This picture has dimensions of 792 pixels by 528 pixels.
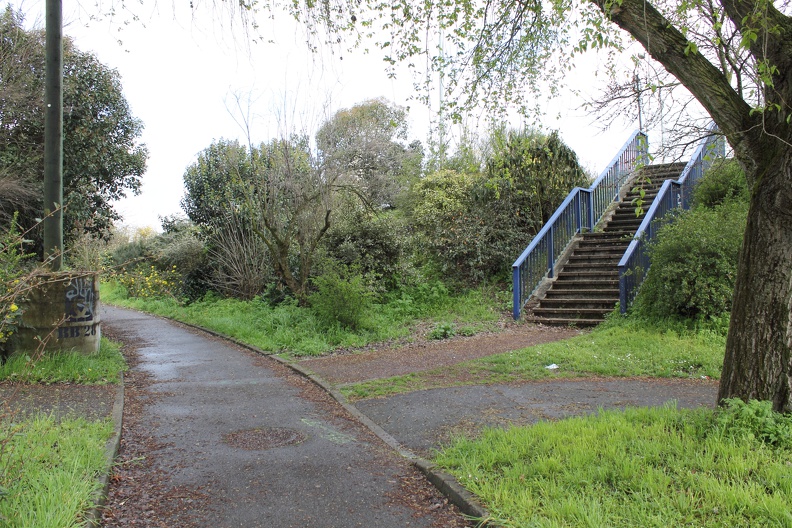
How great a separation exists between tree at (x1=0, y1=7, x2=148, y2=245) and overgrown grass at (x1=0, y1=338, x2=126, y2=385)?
4.20m

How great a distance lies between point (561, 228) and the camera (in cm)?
1397

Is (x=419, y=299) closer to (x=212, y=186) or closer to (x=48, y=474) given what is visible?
(x=212, y=186)

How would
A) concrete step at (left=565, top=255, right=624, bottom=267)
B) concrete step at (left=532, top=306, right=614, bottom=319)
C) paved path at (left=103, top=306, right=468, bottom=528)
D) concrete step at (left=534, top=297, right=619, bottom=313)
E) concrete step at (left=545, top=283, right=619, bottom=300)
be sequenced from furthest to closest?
concrete step at (left=565, top=255, right=624, bottom=267), concrete step at (left=545, top=283, right=619, bottom=300), concrete step at (left=534, top=297, right=619, bottom=313), concrete step at (left=532, top=306, right=614, bottom=319), paved path at (left=103, top=306, right=468, bottom=528)

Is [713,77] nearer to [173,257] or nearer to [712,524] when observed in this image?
[712,524]

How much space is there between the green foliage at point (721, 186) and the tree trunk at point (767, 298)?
365 inches

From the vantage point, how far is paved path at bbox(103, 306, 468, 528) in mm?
3756

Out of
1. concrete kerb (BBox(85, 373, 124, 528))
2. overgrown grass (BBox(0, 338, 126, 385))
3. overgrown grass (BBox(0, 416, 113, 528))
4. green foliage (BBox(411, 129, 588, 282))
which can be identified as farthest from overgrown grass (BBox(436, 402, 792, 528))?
green foliage (BBox(411, 129, 588, 282))

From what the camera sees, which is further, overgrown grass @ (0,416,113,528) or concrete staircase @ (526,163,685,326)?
concrete staircase @ (526,163,685,326)

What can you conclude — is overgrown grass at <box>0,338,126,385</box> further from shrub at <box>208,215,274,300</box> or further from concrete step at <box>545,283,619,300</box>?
concrete step at <box>545,283,619,300</box>

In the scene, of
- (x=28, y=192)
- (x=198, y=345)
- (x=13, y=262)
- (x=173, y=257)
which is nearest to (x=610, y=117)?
(x=13, y=262)

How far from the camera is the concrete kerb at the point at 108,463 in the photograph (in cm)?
352

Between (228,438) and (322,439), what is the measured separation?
35.9 inches

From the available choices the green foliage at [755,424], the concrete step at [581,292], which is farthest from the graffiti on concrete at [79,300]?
the concrete step at [581,292]

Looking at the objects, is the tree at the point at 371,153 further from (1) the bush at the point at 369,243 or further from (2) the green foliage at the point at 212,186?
(2) the green foliage at the point at 212,186
